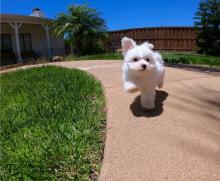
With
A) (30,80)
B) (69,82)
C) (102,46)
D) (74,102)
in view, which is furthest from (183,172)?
(102,46)

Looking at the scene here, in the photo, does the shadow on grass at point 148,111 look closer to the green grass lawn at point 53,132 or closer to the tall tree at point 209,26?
the green grass lawn at point 53,132

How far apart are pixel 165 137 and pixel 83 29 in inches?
680

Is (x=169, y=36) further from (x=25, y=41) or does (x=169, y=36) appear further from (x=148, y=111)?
(x=148, y=111)

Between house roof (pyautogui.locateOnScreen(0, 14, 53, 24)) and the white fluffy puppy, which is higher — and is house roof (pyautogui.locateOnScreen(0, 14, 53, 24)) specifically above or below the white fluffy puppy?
above

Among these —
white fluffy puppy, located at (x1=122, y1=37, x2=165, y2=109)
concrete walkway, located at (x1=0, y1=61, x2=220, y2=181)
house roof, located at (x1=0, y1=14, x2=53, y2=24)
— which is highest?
house roof, located at (x1=0, y1=14, x2=53, y2=24)

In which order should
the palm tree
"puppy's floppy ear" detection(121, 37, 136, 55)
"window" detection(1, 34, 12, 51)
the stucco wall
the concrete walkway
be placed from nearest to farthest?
the concrete walkway → "puppy's floppy ear" detection(121, 37, 136, 55) → the palm tree → "window" detection(1, 34, 12, 51) → the stucco wall

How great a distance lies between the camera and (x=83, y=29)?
67.2 ft

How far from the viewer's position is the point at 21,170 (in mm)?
3234

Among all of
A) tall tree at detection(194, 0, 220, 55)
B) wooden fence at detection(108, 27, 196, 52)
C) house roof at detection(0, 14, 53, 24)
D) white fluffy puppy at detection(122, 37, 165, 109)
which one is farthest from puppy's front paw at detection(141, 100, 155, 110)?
house roof at detection(0, 14, 53, 24)

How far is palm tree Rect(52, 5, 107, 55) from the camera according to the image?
66.9 feet

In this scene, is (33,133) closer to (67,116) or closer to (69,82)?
(67,116)

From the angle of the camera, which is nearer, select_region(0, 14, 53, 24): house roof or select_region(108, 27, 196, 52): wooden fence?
select_region(0, 14, 53, 24): house roof

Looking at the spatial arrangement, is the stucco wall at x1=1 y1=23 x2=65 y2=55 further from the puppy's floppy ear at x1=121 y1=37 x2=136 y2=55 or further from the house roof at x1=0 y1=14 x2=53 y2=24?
the puppy's floppy ear at x1=121 y1=37 x2=136 y2=55

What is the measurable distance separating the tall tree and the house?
11018 millimetres
